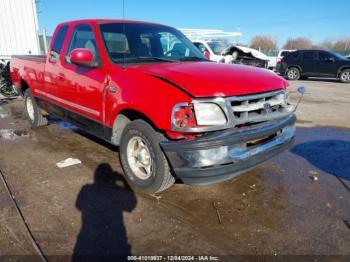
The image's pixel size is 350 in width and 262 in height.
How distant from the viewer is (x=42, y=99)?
18.4 ft

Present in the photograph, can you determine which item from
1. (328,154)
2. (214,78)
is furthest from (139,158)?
(328,154)

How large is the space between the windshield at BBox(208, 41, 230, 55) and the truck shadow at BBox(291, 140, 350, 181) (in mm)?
11241

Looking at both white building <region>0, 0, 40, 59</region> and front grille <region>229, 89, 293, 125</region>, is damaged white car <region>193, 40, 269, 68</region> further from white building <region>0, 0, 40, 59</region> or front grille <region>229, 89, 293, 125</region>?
front grille <region>229, 89, 293, 125</region>

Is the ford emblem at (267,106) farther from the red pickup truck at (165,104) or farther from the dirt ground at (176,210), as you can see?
the dirt ground at (176,210)

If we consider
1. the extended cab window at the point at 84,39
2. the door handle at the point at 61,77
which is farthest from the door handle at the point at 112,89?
the door handle at the point at 61,77

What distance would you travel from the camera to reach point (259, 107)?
125 inches

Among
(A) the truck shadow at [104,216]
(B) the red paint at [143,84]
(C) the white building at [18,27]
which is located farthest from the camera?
(C) the white building at [18,27]

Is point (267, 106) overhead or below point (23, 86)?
overhead

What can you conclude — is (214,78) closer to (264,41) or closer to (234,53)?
(234,53)

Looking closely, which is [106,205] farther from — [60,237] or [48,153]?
[48,153]

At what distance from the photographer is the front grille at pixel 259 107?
2.99 m

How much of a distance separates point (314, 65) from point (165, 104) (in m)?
16.8

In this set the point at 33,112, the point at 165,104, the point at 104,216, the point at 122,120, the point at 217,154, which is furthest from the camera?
the point at 33,112

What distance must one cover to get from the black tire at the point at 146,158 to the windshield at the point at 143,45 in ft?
3.12
